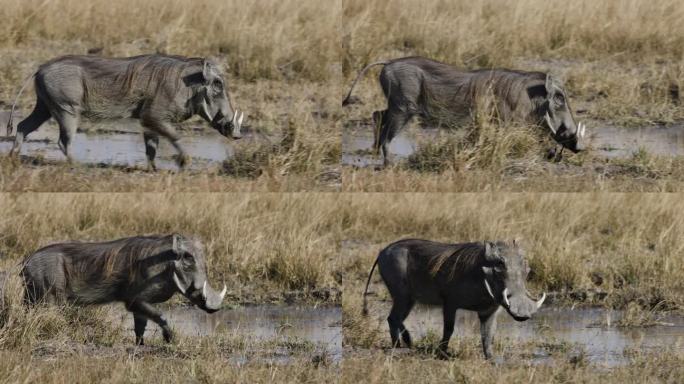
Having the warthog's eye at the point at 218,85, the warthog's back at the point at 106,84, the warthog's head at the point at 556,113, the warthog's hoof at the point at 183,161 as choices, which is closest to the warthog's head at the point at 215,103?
the warthog's eye at the point at 218,85

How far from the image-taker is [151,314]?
752cm

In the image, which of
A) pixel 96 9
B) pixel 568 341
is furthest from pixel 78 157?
pixel 96 9

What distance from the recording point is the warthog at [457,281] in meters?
7.25

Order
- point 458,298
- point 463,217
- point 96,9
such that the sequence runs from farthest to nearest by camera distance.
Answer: point 96,9
point 463,217
point 458,298

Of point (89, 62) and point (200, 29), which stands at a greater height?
point (89, 62)

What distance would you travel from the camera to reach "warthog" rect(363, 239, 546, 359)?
7.25 metres

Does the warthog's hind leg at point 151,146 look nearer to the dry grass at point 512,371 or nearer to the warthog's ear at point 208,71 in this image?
the warthog's ear at point 208,71

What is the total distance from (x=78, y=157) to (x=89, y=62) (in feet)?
1.47

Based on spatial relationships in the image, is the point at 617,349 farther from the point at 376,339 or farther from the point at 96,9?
the point at 96,9

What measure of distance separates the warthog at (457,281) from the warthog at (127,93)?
1.16m

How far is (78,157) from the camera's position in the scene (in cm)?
809

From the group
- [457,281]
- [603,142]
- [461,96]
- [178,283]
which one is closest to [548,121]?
[461,96]

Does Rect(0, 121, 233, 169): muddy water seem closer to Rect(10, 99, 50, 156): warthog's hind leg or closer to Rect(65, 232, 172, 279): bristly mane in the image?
Rect(10, 99, 50, 156): warthog's hind leg

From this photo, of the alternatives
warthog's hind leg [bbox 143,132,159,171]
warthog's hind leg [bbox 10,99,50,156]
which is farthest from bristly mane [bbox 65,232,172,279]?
warthog's hind leg [bbox 10,99,50,156]
